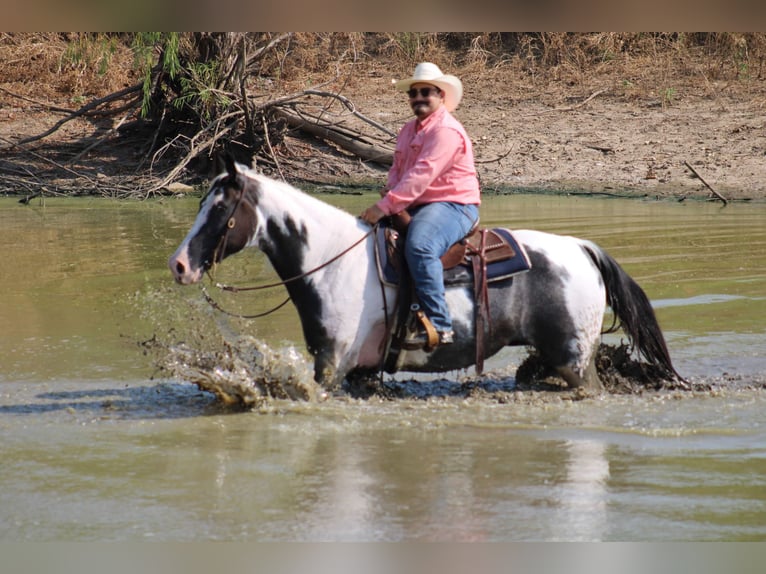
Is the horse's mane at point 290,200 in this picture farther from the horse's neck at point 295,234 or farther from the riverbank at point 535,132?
the riverbank at point 535,132

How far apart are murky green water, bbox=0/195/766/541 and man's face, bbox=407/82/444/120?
68.9 inches

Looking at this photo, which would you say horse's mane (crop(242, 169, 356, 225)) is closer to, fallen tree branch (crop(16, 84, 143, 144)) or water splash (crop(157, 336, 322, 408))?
water splash (crop(157, 336, 322, 408))

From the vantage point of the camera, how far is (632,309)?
22.1 feet

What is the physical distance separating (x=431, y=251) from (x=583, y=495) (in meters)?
1.88

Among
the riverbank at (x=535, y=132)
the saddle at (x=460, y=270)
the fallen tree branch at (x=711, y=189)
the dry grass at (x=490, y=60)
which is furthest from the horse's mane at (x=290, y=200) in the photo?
the dry grass at (x=490, y=60)

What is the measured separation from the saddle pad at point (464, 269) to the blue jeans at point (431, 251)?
15 cm

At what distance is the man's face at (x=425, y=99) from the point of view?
6352 mm

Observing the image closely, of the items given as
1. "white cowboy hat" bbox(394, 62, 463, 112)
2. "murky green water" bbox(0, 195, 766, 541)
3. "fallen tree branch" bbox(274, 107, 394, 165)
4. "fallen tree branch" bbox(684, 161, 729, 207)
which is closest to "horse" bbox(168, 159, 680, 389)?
"murky green water" bbox(0, 195, 766, 541)

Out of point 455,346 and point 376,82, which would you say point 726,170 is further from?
point 455,346

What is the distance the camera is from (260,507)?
15.4 feet

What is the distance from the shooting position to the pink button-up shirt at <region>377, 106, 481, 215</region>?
6.25 meters

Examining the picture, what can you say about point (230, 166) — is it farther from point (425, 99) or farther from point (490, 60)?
point (490, 60)
